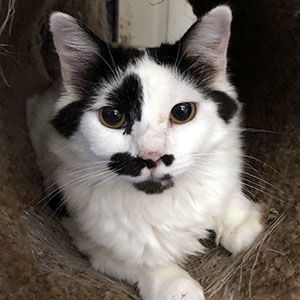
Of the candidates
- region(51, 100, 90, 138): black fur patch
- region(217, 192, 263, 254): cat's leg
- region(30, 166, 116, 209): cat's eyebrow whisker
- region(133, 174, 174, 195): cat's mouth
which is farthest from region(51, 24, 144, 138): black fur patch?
region(217, 192, 263, 254): cat's leg

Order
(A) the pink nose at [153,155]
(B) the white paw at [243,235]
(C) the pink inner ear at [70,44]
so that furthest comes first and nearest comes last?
(B) the white paw at [243,235]
(C) the pink inner ear at [70,44]
(A) the pink nose at [153,155]

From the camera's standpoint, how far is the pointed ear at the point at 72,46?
1317 mm

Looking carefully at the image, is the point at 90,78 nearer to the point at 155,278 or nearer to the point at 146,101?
the point at 146,101

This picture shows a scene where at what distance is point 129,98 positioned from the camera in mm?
1308

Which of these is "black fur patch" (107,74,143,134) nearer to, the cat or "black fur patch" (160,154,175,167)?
the cat

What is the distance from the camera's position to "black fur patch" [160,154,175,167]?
1227 mm

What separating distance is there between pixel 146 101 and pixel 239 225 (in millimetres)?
461

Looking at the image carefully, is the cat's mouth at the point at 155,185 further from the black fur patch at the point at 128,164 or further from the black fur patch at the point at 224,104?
the black fur patch at the point at 224,104

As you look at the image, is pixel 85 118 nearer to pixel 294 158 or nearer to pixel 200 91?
pixel 200 91

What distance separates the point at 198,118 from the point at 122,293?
468 mm

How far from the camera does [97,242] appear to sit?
149cm

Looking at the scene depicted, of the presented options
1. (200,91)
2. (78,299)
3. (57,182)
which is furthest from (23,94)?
(78,299)

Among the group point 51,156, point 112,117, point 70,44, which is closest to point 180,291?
point 112,117

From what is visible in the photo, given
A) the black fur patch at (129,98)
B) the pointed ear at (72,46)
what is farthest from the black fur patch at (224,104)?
the pointed ear at (72,46)
